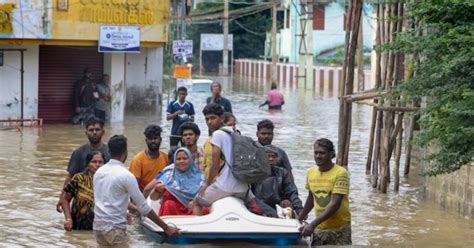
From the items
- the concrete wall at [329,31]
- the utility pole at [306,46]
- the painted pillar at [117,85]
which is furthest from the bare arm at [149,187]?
the concrete wall at [329,31]

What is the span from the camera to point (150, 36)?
31.1 meters

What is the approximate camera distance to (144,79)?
33344 millimetres

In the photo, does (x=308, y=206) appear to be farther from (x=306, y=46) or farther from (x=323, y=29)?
(x=323, y=29)

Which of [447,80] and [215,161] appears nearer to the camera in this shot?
[447,80]

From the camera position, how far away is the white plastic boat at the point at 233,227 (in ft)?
35.4

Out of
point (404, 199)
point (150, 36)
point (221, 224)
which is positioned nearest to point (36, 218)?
point (221, 224)

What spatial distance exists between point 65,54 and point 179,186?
19929 mm

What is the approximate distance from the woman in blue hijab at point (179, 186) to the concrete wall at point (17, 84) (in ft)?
57.9

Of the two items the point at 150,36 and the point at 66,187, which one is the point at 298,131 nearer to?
the point at 150,36

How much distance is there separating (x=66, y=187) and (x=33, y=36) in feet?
57.6

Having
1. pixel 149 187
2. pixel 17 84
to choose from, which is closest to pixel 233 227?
pixel 149 187

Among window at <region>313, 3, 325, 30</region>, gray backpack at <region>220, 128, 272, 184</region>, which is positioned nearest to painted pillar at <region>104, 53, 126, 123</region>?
gray backpack at <region>220, 128, 272, 184</region>

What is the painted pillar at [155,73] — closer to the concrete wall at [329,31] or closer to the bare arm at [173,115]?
the bare arm at [173,115]

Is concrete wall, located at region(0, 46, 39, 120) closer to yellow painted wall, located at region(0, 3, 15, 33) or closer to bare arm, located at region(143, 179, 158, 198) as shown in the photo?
yellow painted wall, located at region(0, 3, 15, 33)
